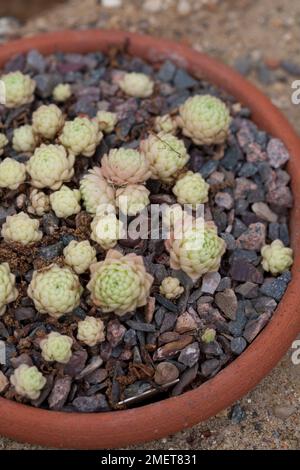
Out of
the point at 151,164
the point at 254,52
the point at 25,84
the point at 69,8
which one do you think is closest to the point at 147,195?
the point at 151,164

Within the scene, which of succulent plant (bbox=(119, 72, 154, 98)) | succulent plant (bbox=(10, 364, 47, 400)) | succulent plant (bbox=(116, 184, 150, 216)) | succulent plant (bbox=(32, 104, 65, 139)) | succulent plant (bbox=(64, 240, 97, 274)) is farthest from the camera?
succulent plant (bbox=(119, 72, 154, 98))

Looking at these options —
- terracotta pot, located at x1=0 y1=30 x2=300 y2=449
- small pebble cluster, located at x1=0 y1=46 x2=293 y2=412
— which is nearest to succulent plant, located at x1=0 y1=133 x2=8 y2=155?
small pebble cluster, located at x1=0 y1=46 x2=293 y2=412

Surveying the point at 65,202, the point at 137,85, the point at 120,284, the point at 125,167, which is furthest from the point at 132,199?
the point at 137,85

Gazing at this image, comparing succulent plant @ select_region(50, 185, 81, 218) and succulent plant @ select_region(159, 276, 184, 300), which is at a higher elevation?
succulent plant @ select_region(50, 185, 81, 218)

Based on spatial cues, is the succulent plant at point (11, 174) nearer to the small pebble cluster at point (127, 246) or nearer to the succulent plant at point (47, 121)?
the small pebble cluster at point (127, 246)

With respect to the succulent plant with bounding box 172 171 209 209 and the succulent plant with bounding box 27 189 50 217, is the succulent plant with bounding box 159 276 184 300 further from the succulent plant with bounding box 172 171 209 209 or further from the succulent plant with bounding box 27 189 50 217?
the succulent plant with bounding box 27 189 50 217

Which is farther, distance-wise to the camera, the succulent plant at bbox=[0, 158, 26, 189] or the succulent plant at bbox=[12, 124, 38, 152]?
the succulent plant at bbox=[12, 124, 38, 152]

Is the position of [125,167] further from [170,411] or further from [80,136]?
[170,411]

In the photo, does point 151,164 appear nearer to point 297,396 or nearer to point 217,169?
point 217,169
